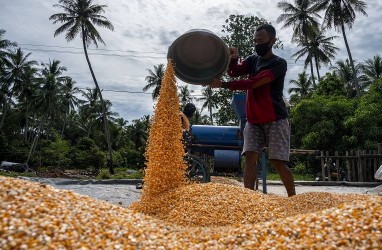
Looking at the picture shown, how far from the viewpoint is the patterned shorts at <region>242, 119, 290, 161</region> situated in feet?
11.9

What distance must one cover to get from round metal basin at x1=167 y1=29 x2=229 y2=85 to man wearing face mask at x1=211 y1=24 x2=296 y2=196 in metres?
0.32

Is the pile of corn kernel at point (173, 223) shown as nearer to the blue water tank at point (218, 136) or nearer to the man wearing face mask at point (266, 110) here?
the man wearing face mask at point (266, 110)

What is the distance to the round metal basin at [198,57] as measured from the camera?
3807mm

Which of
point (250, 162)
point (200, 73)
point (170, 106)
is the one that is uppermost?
point (200, 73)

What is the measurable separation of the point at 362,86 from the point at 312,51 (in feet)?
17.6

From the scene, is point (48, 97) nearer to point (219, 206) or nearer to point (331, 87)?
point (331, 87)

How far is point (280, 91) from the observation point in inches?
147

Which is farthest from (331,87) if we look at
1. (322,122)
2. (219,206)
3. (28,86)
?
(28,86)

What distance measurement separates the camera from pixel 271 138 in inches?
144

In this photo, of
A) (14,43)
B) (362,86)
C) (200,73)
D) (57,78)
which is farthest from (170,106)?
(57,78)

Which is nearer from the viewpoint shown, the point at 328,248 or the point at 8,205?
the point at 328,248

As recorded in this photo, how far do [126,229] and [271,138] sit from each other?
82.1 inches

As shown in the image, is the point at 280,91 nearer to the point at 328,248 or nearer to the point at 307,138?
the point at 328,248

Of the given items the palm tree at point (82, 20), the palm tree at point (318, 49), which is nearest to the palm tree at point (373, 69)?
the palm tree at point (318, 49)
